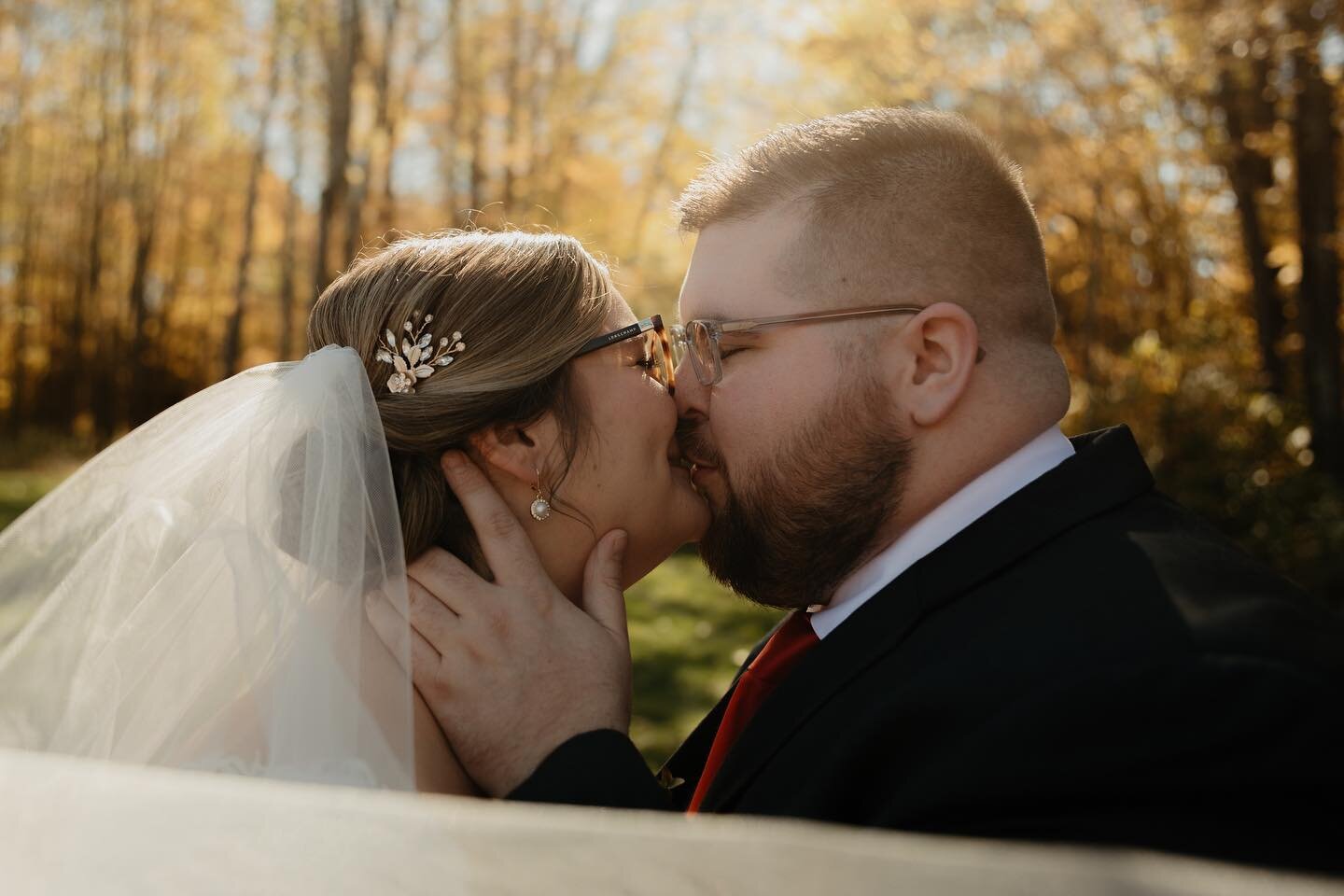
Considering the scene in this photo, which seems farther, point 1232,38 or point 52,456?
point 52,456

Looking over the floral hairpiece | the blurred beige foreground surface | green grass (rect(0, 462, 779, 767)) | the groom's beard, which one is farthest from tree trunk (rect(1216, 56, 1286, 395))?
the blurred beige foreground surface

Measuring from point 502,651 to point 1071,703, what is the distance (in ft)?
3.80

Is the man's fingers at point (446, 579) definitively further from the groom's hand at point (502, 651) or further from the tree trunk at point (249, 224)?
the tree trunk at point (249, 224)

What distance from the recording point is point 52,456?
793 inches

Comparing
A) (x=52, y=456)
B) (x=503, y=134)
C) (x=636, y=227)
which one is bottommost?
(x=52, y=456)

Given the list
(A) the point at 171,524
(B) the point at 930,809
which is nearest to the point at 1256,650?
(B) the point at 930,809

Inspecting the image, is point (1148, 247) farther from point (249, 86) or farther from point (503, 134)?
point (249, 86)

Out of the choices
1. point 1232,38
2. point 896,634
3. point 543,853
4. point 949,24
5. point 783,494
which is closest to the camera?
point 543,853

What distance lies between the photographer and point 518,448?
2.56 meters

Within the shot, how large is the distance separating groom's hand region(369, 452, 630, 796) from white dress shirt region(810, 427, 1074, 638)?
0.55 m

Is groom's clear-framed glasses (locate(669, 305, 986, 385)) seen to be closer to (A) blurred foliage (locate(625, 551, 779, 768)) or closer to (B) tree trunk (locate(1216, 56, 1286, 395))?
(A) blurred foliage (locate(625, 551, 779, 768))

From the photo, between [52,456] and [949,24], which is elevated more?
[949,24]

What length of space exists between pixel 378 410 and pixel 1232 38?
808 cm

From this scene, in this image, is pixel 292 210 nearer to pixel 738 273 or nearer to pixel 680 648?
pixel 680 648
